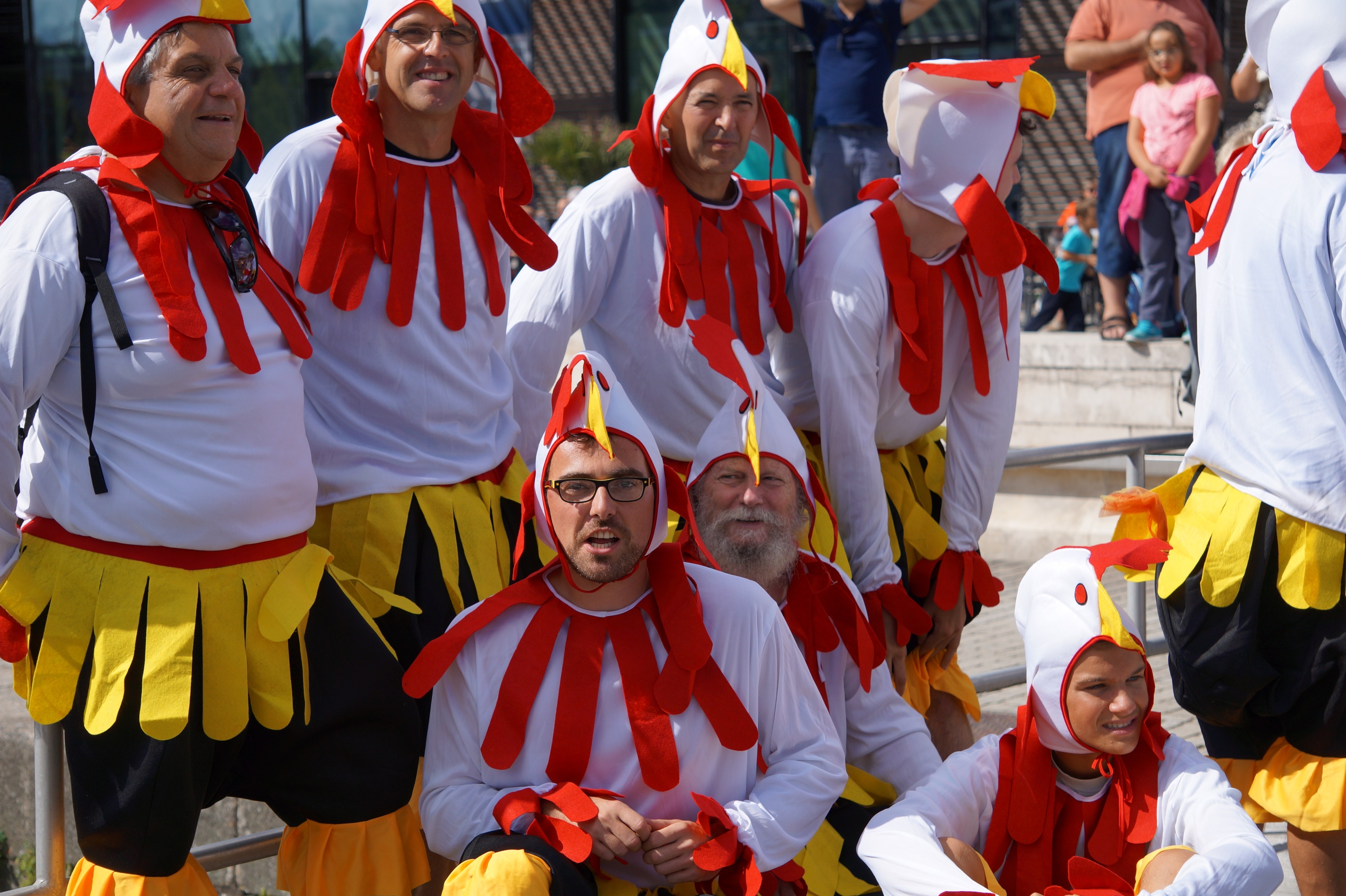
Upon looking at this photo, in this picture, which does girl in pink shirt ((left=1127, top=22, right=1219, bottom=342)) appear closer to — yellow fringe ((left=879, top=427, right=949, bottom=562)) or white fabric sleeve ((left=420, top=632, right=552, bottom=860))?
yellow fringe ((left=879, top=427, right=949, bottom=562))

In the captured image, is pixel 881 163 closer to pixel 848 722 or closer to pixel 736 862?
pixel 848 722

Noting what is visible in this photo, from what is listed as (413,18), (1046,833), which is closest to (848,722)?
(1046,833)

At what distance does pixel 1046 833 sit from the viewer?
103 inches

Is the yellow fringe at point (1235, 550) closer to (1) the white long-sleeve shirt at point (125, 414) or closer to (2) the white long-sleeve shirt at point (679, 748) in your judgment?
(2) the white long-sleeve shirt at point (679, 748)

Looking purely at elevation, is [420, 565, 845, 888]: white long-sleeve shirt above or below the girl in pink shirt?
below

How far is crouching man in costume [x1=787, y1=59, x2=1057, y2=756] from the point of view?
Result: 3.27m

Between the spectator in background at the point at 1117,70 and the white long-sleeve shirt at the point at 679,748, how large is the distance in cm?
519

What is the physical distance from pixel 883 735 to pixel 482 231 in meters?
1.37

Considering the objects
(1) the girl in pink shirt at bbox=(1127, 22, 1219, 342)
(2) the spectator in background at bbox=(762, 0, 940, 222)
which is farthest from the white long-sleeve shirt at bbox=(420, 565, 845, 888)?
(1) the girl in pink shirt at bbox=(1127, 22, 1219, 342)

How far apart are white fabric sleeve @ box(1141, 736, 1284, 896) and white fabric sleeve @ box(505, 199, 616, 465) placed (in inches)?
61.0

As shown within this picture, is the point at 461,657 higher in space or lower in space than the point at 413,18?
lower

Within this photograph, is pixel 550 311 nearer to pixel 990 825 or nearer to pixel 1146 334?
pixel 990 825

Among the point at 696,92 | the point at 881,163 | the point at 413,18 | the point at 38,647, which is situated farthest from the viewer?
the point at 881,163

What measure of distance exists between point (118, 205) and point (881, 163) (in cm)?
502
